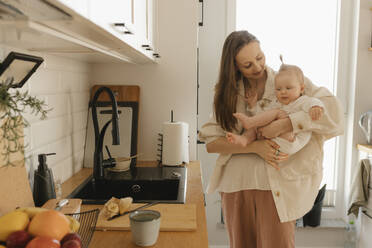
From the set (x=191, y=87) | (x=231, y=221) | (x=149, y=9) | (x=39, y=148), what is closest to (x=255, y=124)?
(x=231, y=221)

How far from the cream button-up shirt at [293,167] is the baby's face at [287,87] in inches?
2.9

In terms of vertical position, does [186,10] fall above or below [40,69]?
above

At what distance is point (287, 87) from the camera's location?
60.2 inches

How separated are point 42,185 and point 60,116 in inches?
17.8

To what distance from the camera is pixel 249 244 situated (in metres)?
1.69

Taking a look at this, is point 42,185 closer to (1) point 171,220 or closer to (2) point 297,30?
(1) point 171,220

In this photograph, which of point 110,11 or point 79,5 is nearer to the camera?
point 79,5

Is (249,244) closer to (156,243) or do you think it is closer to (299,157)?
(299,157)

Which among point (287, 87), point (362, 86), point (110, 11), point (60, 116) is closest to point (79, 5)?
point (110, 11)

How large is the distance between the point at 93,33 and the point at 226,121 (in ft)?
2.95

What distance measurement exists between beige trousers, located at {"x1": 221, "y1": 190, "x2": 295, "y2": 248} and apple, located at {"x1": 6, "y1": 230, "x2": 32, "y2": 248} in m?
1.17

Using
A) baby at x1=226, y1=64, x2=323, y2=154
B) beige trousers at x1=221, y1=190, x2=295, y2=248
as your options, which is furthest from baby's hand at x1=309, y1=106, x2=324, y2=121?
beige trousers at x1=221, y1=190, x2=295, y2=248

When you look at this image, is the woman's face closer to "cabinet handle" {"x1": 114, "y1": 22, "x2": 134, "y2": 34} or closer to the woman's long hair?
the woman's long hair

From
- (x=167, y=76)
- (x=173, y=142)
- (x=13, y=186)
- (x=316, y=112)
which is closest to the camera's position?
(x=13, y=186)
